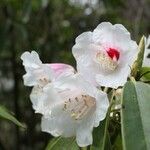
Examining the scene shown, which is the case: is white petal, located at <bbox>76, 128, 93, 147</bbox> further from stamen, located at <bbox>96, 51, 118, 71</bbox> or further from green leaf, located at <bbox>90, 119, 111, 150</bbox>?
stamen, located at <bbox>96, 51, 118, 71</bbox>

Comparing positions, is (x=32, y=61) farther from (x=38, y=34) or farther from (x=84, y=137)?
(x=38, y=34)

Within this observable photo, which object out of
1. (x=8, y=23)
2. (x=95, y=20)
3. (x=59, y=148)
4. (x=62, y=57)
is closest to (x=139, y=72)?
(x=59, y=148)

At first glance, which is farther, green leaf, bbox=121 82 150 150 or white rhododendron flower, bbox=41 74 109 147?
white rhododendron flower, bbox=41 74 109 147

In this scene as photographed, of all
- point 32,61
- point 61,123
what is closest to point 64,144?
point 61,123

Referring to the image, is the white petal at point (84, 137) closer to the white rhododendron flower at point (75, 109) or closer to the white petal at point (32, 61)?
the white rhododendron flower at point (75, 109)

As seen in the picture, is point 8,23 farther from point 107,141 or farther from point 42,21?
point 107,141

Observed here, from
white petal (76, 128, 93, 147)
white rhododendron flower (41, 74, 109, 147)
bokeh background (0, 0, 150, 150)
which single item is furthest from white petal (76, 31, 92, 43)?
bokeh background (0, 0, 150, 150)
